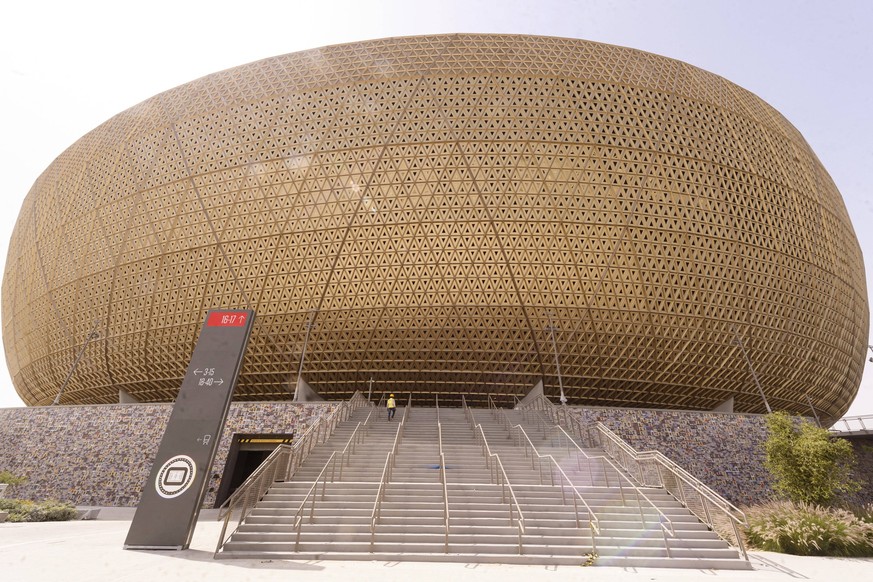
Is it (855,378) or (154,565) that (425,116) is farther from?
(855,378)

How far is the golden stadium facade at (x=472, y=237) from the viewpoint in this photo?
18219 millimetres

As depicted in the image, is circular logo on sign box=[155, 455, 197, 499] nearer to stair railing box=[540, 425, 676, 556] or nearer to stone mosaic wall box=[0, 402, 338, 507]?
stair railing box=[540, 425, 676, 556]

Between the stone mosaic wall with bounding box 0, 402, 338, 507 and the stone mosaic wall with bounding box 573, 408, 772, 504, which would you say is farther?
the stone mosaic wall with bounding box 0, 402, 338, 507

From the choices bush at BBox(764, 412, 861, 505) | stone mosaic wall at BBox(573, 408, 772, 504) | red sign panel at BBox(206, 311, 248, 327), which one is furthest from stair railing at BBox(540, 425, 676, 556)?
red sign panel at BBox(206, 311, 248, 327)

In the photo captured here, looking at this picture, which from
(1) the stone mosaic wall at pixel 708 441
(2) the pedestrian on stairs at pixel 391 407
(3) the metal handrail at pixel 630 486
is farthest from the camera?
(2) the pedestrian on stairs at pixel 391 407

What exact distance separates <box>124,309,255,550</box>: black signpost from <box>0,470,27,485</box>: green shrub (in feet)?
37.0

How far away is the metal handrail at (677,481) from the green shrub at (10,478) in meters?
16.3

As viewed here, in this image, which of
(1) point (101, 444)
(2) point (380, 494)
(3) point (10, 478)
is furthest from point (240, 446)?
(2) point (380, 494)

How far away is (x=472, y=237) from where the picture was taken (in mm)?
18062

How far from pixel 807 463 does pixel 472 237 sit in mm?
11718

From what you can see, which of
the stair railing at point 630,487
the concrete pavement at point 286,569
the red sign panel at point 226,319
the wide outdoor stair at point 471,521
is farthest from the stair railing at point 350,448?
the stair railing at point 630,487

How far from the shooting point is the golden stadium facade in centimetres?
1822

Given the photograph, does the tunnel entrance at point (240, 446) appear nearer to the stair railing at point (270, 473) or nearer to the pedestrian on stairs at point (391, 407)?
the stair railing at point (270, 473)

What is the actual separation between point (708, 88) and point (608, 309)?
1206 cm
